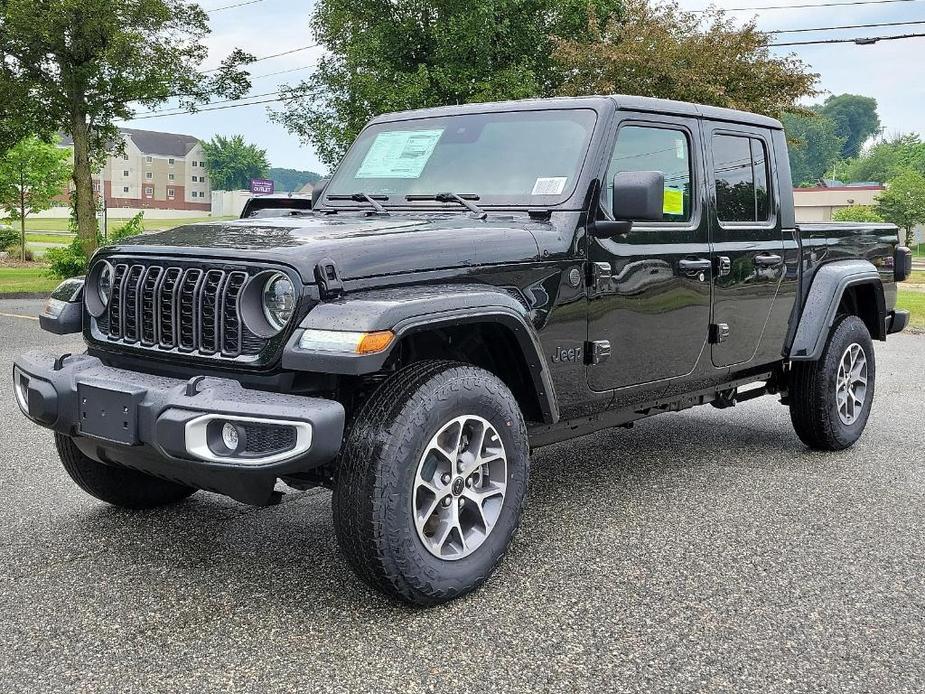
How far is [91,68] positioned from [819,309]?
58.4ft

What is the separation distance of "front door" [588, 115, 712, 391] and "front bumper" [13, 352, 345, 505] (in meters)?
1.55

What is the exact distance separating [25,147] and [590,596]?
3056cm

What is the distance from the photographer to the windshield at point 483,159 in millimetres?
4191

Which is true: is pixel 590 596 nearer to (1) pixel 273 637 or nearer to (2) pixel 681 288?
(1) pixel 273 637

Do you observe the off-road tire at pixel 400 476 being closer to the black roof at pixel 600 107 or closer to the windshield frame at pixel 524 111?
the windshield frame at pixel 524 111

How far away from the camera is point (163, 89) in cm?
2050

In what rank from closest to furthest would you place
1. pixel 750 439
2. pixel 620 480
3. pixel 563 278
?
pixel 563 278 → pixel 620 480 → pixel 750 439

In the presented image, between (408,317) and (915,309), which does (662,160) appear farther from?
(915,309)

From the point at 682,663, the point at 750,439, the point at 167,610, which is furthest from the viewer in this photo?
the point at 750,439

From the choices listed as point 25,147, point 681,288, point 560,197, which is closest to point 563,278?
point 560,197

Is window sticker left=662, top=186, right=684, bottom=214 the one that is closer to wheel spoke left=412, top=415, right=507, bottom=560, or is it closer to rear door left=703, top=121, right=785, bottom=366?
rear door left=703, top=121, right=785, bottom=366

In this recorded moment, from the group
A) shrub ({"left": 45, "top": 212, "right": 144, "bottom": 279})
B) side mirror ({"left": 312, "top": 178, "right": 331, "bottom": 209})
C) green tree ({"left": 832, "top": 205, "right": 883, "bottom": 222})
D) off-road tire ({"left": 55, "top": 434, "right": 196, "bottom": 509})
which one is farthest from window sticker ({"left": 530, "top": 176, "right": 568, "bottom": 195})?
green tree ({"left": 832, "top": 205, "right": 883, "bottom": 222})

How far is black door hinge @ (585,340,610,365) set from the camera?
161 inches

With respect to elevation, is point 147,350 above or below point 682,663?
above
